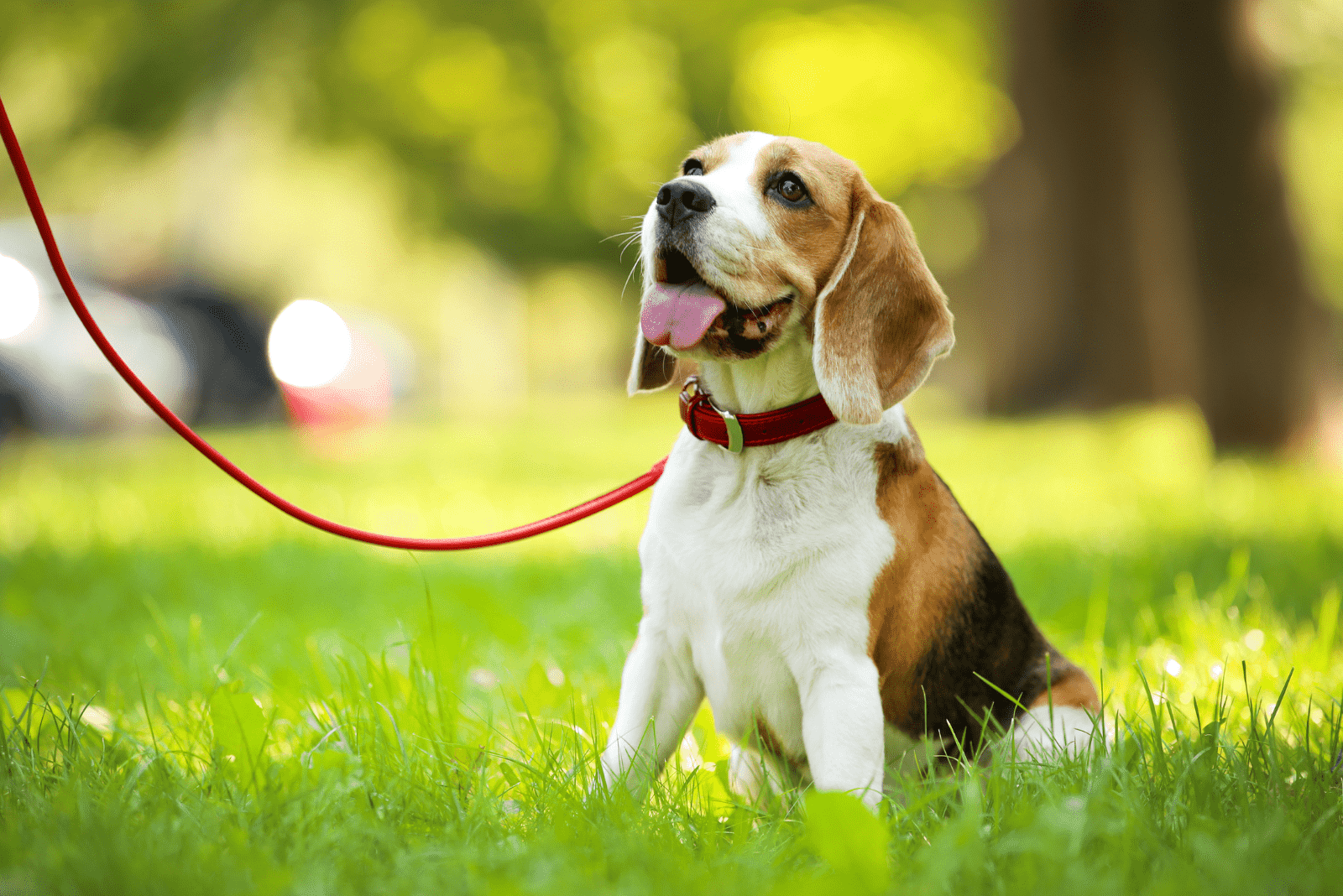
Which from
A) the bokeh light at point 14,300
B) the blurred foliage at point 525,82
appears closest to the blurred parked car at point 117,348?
the bokeh light at point 14,300

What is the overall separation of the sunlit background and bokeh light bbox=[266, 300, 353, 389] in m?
0.04

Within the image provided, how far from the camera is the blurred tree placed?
8359 mm

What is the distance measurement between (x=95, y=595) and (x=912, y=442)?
12.5 ft

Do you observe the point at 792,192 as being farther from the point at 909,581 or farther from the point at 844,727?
the point at 844,727

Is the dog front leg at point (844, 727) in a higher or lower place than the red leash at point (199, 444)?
lower

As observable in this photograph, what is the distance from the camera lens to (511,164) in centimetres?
2292

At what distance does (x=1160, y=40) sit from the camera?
359 inches

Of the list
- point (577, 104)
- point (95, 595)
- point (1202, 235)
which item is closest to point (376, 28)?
point (577, 104)

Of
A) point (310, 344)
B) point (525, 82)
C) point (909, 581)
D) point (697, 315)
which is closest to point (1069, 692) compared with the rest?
point (909, 581)

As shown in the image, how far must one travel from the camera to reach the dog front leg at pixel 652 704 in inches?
98.8

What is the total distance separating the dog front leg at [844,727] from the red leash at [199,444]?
2.56ft

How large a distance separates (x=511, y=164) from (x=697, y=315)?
70.3 feet

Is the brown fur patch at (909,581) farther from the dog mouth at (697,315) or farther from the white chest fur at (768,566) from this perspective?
the dog mouth at (697,315)

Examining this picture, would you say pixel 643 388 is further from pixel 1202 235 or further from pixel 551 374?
pixel 551 374
